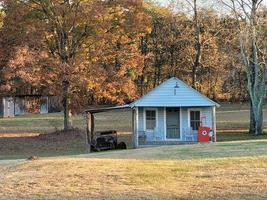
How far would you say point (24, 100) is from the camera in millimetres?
64938

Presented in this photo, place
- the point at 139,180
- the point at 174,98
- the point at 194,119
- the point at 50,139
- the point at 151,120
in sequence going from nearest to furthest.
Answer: the point at 139,180 < the point at 174,98 < the point at 194,119 < the point at 151,120 < the point at 50,139

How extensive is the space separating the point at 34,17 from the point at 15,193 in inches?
1071

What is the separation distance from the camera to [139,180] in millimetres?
10445

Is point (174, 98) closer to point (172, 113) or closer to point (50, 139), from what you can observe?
point (172, 113)

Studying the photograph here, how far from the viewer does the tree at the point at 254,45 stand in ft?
127

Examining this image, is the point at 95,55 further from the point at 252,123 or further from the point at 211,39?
the point at 211,39

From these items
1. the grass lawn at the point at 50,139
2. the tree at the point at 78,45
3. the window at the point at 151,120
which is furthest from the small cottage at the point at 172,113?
the tree at the point at 78,45

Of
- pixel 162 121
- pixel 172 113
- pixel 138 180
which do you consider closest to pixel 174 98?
pixel 172 113

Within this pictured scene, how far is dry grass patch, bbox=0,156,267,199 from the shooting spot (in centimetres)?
913

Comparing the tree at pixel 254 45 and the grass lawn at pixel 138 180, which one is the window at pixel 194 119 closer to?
the tree at pixel 254 45

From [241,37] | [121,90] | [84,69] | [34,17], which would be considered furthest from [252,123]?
[34,17]

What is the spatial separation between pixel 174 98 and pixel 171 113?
4.95 feet

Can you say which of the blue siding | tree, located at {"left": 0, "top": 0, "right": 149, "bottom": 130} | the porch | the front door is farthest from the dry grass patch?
tree, located at {"left": 0, "top": 0, "right": 149, "bottom": 130}

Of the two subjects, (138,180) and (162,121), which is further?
(162,121)
